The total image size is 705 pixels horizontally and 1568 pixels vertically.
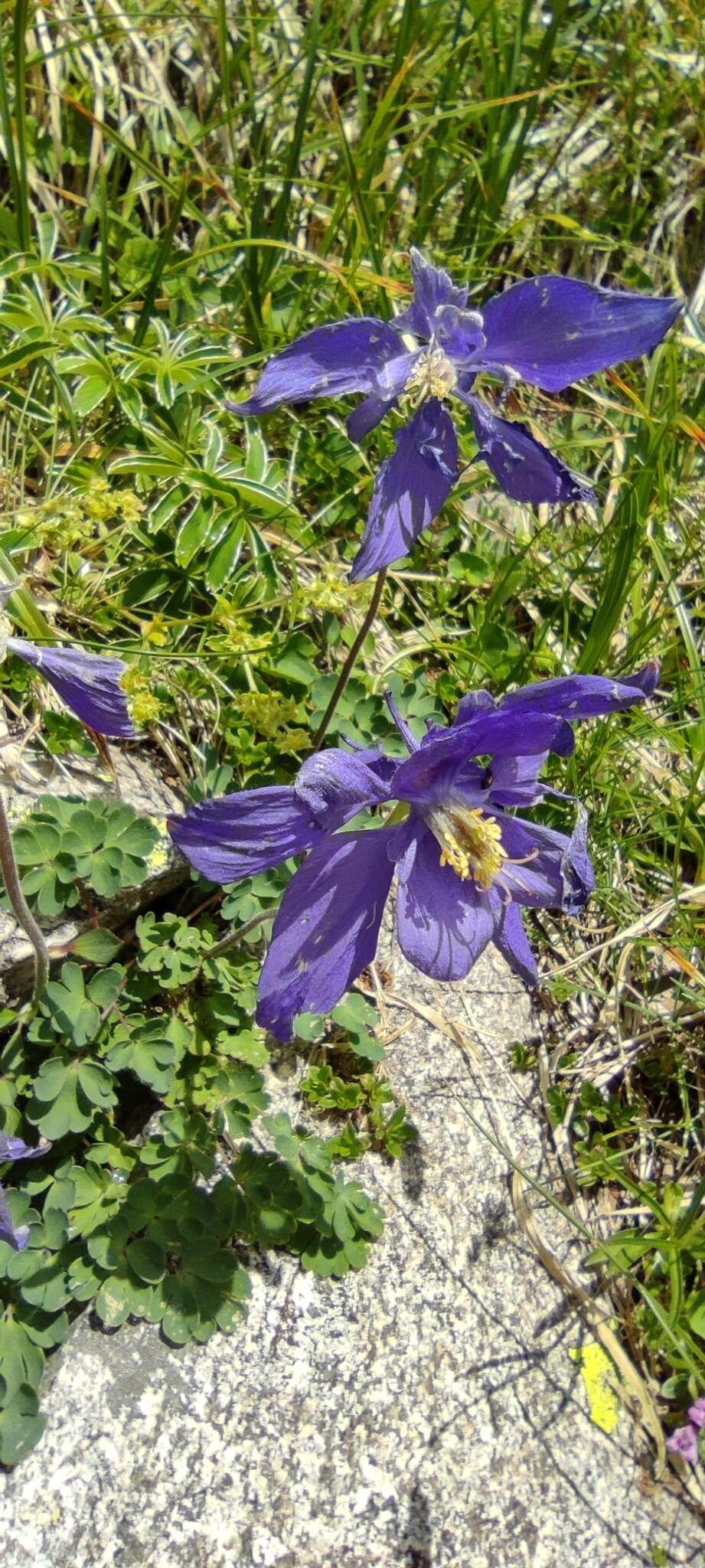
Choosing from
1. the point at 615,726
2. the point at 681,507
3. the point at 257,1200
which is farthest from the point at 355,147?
the point at 257,1200

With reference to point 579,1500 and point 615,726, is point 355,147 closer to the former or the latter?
point 615,726

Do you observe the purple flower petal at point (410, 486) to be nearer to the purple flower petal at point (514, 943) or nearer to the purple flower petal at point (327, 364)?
the purple flower petal at point (327, 364)

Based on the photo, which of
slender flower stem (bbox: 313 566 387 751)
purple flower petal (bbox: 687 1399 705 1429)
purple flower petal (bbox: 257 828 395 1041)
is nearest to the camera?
purple flower petal (bbox: 257 828 395 1041)

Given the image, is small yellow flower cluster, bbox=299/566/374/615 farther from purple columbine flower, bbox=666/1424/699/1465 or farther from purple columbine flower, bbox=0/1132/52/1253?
purple columbine flower, bbox=666/1424/699/1465

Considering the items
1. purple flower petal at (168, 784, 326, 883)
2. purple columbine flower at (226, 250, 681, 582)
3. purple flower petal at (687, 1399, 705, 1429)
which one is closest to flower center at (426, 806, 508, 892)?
purple flower petal at (168, 784, 326, 883)

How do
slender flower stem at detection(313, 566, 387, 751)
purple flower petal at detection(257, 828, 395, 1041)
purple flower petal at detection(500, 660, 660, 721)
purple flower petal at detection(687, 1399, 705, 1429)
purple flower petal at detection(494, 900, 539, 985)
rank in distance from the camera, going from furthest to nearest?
purple flower petal at detection(687, 1399, 705, 1429), slender flower stem at detection(313, 566, 387, 751), purple flower petal at detection(494, 900, 539, 985), purple flower petal at detection(257, 828, 395, 1041), purple flower petal at detection(500, 660, 660, 721)

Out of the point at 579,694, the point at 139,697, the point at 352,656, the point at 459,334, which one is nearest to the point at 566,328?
the point at 459,334

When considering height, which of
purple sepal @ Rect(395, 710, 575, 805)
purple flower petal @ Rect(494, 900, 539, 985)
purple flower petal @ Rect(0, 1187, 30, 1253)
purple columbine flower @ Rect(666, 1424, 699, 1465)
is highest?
purple sepal @ Rect(395, 710, 575, 805)
